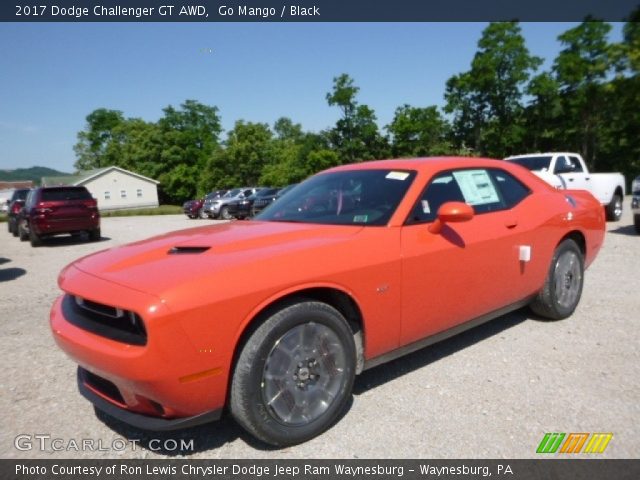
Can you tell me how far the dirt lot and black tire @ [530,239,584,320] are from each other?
157 mm

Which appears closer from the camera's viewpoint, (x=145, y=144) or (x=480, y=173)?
(x=480, y=173)

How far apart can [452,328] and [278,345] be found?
142 centimetres

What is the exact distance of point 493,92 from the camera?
4288 cm

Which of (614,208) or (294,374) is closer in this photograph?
(294,374)

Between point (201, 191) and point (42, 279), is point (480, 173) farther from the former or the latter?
point (201, 191)

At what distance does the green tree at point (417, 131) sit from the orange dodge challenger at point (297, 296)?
46.2 meters

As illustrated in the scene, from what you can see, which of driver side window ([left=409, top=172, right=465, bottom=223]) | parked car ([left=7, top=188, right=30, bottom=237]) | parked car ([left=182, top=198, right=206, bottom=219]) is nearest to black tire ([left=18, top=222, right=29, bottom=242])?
parked car ([left=7, top=188, right=30, bottom=237])

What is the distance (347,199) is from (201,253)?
1.21 metres

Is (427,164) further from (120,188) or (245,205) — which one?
(120,188)

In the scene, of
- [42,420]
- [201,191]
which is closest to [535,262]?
[42,420]

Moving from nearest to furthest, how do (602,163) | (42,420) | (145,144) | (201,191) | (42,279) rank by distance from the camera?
(42,420), (42,279), (602,163), (201,191), (145,144)

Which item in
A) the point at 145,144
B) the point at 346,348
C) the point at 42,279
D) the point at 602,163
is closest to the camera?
the point at 346,348

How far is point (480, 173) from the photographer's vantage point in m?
3.56

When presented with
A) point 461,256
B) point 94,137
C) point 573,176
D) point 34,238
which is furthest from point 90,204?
point 94,137
